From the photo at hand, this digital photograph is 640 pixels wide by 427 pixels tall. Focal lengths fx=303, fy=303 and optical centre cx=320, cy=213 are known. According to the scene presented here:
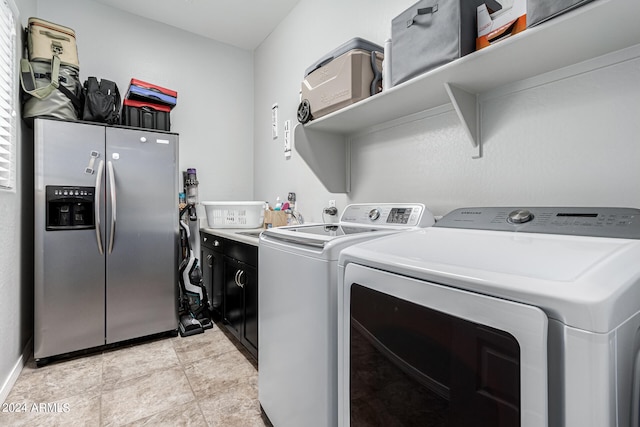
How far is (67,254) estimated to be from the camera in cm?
220

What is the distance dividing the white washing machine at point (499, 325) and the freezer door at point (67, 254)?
219 cm

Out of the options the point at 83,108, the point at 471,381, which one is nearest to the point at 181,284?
the point at 83,108

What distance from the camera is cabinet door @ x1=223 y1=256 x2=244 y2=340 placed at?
85.3 inches

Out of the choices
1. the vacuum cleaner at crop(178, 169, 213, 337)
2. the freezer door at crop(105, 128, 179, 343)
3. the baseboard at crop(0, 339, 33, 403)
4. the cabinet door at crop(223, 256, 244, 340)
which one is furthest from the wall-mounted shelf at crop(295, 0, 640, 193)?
the baseboard at crop(0, 339, 33, 403)

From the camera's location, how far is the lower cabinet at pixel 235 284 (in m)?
1.98

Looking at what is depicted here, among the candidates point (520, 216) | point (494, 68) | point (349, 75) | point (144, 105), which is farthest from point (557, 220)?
point (144, 105)

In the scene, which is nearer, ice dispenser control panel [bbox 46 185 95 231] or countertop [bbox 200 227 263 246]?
countertop [bbox 200 227 263 246]

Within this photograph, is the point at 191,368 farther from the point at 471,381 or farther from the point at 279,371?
the point at 471,381

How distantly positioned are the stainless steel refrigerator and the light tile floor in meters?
0.22

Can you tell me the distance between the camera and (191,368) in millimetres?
2061

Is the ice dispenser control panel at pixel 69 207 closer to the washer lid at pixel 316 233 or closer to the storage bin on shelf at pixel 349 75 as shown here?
the washer lid at pixel 316 233

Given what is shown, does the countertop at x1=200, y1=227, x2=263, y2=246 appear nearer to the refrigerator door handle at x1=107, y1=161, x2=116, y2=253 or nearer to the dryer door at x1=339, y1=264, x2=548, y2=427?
the refrigerator door handle at x1=107, y1=161, x2=116, y2=253

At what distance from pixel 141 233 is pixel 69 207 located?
1.64ft

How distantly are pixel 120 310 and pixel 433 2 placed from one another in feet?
9.26
